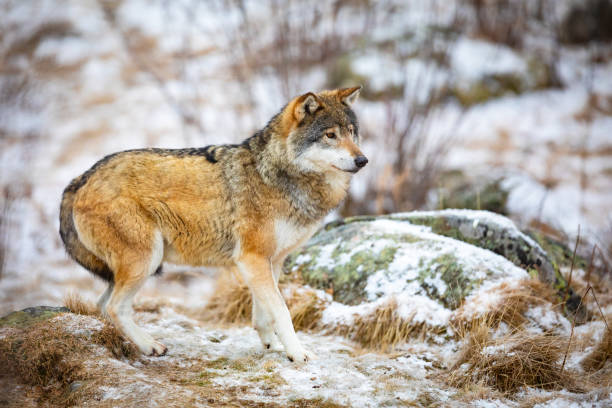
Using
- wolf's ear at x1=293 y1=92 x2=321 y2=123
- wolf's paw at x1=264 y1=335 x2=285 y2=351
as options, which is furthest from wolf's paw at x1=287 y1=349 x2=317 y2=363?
wolf's ear at x1=293 y1=92 x2=321 y2=123

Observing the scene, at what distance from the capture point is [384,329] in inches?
191

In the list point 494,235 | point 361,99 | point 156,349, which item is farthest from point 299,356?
point 361,99

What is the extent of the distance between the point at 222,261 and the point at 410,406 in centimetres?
199

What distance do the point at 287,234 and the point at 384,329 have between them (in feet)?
4.67

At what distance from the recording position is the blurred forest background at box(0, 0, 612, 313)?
8.17m

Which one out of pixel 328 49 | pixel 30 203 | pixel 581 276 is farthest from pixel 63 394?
pixel 30 203

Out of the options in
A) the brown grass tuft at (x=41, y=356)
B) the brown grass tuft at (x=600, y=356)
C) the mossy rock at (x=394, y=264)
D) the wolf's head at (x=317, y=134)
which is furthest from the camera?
the mossy rock at (x=394, y=264)

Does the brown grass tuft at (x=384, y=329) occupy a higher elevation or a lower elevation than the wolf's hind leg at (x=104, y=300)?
lower

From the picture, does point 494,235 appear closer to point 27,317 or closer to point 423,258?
point 423,258

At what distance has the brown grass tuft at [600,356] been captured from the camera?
4.14 meters

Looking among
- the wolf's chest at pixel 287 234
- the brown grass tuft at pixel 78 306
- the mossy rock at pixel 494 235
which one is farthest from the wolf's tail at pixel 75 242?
the mossy rock at pixel 494 235

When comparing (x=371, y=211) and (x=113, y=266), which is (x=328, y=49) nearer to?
(x=371, y=211)

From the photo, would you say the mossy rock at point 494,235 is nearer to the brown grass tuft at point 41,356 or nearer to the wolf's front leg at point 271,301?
the wolf's front leg at point 271,301

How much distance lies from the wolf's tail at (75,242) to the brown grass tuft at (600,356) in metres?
4.15
